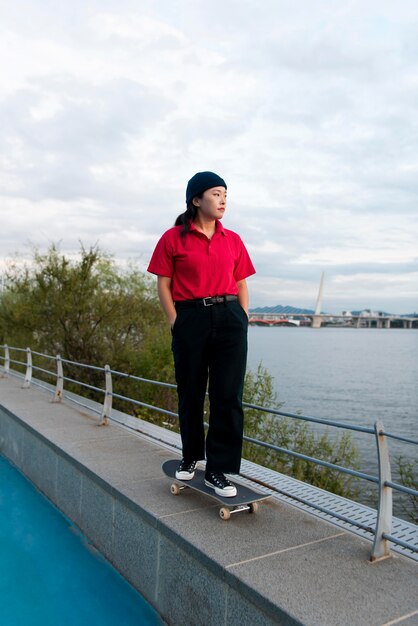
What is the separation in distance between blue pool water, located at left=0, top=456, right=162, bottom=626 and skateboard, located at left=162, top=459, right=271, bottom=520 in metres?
0.67

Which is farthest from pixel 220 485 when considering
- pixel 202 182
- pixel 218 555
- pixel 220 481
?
pixel 202 182

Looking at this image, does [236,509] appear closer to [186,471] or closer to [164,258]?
[186,471]

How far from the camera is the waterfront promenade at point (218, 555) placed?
2.51 meters

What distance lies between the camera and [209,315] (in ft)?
11.7

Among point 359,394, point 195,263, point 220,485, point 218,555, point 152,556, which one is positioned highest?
point 195,263

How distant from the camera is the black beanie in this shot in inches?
141

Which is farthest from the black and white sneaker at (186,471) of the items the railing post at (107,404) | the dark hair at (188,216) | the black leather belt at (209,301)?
the railing post at (107,404)

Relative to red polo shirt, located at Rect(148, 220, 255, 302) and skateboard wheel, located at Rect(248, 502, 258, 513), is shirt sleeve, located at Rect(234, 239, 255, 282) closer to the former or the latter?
red polo shirt, located at Rect(148, 220, 255, 302)

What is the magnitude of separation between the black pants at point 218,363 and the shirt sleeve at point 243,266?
0.26m

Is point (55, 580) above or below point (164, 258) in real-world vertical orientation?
below

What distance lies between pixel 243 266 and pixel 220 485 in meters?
1.37

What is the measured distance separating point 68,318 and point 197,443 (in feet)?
52.4

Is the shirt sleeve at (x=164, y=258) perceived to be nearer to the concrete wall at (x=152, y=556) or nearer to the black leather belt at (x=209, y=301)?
the black leather belt at (x=209, y=301)

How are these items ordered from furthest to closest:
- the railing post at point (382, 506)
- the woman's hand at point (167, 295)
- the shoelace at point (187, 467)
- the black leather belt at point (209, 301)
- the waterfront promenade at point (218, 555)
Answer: the shoelace at point (187, 467), the woman's hand at point (167, 295), the black leather belt at point (209, 301), the railing post at point (382, 506), the waterfront promenade at point (218, 555)
